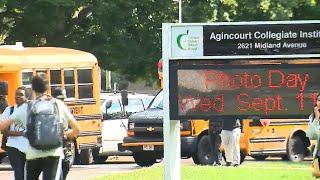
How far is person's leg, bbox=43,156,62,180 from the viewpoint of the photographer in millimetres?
10461

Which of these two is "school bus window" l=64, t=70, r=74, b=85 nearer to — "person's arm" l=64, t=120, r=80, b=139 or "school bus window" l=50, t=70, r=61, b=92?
"school bus window" l=50, t=70, r=61, b=92

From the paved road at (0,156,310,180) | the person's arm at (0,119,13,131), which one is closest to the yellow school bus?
the paved road at (0,156,310,180)

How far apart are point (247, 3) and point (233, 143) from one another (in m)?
17.1

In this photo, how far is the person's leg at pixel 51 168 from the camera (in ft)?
34.3

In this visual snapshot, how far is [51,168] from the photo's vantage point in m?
10.5

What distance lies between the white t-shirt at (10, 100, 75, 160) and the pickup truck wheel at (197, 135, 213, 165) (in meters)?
9.83

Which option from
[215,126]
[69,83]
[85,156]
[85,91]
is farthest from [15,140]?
[85,156]

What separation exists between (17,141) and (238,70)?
3.41 meters

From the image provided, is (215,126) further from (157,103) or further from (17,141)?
(17,141)

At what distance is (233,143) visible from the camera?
19250 millimetres

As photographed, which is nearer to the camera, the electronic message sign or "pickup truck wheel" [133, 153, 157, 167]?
the electronic message sign

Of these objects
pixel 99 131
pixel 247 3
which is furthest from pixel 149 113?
→ pixel 247 3

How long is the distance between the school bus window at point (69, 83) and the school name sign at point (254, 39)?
31.0 ft

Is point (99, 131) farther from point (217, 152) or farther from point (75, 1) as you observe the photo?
point (75, 1)
